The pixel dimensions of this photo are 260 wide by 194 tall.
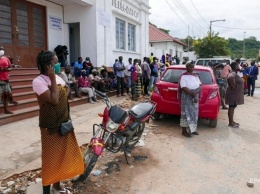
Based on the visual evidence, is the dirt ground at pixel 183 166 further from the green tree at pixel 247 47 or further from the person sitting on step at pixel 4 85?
the green tree at pixel 247 47

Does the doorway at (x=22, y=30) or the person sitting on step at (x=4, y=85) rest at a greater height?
the doorway at (x=22, y=30)

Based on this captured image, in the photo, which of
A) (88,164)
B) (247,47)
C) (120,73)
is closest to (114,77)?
(120,73)

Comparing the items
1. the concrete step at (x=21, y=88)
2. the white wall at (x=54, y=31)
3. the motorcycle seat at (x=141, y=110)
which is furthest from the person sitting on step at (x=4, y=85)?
the white wall at (x=54, y=31)

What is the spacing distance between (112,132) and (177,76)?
3428 mm

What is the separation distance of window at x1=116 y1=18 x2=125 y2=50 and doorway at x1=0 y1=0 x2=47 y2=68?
421 cm

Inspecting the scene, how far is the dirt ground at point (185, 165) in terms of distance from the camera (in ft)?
11.5

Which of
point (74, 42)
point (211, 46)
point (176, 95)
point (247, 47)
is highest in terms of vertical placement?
point (247, 47)

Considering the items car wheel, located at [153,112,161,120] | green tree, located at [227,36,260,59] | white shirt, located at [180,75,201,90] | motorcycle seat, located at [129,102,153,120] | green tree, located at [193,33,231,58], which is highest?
green tree, located at [227,36,260,59]

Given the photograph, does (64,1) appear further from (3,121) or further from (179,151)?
(179,151)

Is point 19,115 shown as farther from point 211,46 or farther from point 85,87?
point 211,46

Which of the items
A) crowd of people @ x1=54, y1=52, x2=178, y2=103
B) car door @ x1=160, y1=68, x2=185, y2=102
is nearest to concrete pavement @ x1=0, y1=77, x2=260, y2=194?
car door @ x1=160, y1=68, x2=185, y2=102

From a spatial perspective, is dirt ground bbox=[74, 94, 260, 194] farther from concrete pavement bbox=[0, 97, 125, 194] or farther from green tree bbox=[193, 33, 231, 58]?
green tree bbox=[193, 33, 231, 58]

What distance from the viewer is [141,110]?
4355 millimetres

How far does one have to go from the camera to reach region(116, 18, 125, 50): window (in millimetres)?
13798
